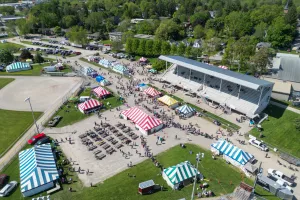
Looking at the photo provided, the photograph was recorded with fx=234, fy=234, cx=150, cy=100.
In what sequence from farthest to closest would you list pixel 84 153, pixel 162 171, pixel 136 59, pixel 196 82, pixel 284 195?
pixel 136 59
pixel 196 82
pixel 84 153
pixel 162 171
pixel 284 195

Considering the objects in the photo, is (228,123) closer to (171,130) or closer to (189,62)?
(171,130)

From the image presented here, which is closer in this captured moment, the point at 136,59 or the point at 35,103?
the point at 35,103

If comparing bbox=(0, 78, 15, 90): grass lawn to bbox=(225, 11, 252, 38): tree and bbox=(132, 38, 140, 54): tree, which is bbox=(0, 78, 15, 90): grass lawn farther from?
bbox=(225, 11, 252, 38): tree

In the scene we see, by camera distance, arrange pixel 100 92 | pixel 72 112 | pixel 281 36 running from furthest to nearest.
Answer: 1. pixel 281 36
2. pixel 100 92
3. pixel 72 112

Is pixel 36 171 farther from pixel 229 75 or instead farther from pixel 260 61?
pixel 260 61

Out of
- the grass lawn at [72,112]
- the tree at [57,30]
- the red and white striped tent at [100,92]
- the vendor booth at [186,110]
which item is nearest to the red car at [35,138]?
the grass lawn at [72,112]

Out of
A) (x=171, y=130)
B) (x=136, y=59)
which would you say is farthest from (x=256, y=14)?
(x=171, y=130)

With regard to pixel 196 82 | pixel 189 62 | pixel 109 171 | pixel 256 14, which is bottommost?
pixel 109 171

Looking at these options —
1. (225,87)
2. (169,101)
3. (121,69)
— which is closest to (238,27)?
(225,87)
